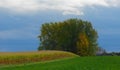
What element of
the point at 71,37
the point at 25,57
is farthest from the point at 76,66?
the point at 71,37

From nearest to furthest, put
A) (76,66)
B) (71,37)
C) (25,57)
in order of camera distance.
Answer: (76,66)
(25,57)
(71,37)

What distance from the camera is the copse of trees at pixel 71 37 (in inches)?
4218

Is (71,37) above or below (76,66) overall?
above

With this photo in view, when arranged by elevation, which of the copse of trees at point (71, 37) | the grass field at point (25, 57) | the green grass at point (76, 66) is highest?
the copse of trees at point (71, 37)

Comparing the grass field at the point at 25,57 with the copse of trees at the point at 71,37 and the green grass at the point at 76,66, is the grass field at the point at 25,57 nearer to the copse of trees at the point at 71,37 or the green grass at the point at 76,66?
the green grass at the point at 76,66

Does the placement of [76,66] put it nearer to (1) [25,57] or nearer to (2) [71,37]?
(1) [25,57]

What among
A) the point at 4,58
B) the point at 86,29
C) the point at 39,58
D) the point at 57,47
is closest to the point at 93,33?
the point at 86,29

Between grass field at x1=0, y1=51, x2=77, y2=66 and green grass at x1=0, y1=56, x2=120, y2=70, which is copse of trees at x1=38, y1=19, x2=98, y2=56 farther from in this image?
green grass at x1=0, y1=56, x2=120, y2=70

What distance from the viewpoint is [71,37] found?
109312mm

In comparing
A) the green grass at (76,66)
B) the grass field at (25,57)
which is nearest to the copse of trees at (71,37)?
the grass field at (25,57)

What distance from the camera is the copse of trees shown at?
107 m

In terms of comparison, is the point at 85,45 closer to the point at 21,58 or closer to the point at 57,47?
the point at 57,47

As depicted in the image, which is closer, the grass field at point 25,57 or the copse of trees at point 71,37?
the grass field at point 25,57

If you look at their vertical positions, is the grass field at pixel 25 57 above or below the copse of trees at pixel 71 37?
below
